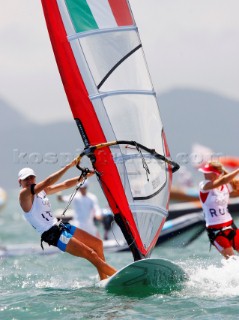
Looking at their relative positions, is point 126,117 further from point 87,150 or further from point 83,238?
point 83,238

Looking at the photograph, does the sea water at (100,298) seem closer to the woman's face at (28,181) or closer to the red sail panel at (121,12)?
the woman's face at (28,181)

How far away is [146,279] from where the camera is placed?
27.2 ft

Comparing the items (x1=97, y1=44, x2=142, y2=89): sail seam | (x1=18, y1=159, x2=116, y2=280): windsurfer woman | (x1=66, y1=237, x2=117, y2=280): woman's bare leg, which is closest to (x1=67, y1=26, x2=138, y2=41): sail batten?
(x1=97, y1=44, x2=142, y2=89): sail seam

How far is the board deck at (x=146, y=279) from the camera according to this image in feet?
26.8

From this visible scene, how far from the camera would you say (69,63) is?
8578 millimetres

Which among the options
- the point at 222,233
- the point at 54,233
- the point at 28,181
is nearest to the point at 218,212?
the point at 222,233

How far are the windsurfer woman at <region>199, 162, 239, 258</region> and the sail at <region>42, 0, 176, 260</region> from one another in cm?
66

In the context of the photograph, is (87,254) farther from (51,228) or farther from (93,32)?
(93,32)

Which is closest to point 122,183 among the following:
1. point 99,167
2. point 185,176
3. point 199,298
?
point 99,167

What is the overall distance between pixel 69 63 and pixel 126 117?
806 millimetres

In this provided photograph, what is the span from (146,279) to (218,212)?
1.39m

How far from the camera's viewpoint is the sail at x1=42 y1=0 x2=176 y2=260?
8.56 m

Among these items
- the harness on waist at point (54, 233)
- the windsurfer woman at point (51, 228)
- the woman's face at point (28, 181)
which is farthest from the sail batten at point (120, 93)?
the harness on waist at point (54, 233)

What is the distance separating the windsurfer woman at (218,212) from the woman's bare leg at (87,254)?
4.40 feet
